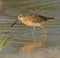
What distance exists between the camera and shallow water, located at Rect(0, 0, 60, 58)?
7.14 metres

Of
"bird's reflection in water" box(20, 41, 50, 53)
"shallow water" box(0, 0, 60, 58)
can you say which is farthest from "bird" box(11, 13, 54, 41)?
"bird's reflection in water" box(20, 41, 50, 53)

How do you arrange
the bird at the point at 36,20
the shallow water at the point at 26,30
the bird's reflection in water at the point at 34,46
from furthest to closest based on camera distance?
the bird at the point at 36,20, the bird's reflection in water at the point at 34,46, the shallow water at the point at 26,30

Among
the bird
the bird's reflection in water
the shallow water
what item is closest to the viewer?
the shallow water

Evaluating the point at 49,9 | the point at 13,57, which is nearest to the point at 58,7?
the point at 49,9

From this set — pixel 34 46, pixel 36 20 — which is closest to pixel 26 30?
pixel 36 20

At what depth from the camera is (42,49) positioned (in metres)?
7.37

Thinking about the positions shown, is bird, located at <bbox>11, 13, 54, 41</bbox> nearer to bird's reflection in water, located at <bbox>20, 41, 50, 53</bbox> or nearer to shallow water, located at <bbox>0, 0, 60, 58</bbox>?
shallow water, located at <bbox>0, 0, 60, 58</bbox>

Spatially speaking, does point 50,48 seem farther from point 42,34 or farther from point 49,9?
point 49,9

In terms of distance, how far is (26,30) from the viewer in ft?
29.2

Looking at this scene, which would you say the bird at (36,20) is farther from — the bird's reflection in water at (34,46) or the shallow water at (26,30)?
the bird's reflection in water at (34,46)

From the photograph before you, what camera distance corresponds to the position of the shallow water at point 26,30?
7.14m

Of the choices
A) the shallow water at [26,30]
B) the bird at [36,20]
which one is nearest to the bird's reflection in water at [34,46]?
the shallow water at [26,30]

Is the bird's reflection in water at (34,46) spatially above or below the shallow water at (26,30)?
below

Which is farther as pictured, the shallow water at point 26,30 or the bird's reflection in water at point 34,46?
the bird's reflection in water at point 34,46
